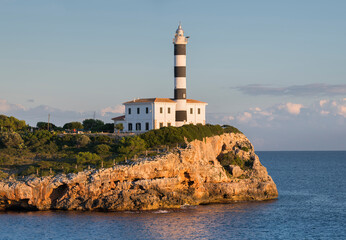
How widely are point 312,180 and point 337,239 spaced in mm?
44579

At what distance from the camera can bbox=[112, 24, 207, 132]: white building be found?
205 ft

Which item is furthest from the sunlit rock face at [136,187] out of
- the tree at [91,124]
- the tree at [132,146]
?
the tree at [91,124]

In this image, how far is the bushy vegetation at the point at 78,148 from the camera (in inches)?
1902

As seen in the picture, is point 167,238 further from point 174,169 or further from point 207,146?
point 207,146

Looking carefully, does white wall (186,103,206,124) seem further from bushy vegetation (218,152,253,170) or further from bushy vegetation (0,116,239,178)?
bushy vegetation (218,152,253,170)

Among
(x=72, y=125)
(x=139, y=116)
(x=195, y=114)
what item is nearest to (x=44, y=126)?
(x=72, y=125)

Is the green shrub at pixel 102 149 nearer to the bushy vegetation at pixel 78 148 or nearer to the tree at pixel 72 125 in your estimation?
the bushy vegetation at pixel 78 148

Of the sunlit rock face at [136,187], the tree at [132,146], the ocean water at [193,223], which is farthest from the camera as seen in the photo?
the tree at [132,146]

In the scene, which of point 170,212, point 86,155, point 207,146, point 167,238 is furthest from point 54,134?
point 167,238

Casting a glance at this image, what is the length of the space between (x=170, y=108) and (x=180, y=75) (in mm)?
4382

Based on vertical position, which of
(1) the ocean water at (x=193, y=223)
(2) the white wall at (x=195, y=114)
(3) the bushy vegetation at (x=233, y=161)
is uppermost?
(2) the white wall at (x=195, y=114)

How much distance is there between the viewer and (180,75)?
206 feet

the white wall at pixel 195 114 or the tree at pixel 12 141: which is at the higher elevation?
the white wall at pixel 195 114

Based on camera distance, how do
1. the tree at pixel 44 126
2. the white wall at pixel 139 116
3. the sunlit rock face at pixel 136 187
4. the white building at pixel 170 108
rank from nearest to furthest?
1. the sunlit rock face at pixel 136 187
2. the white building at pixel 170 108
3. the white wall at pixel 139 116
4. the tree at pixel 44 126
